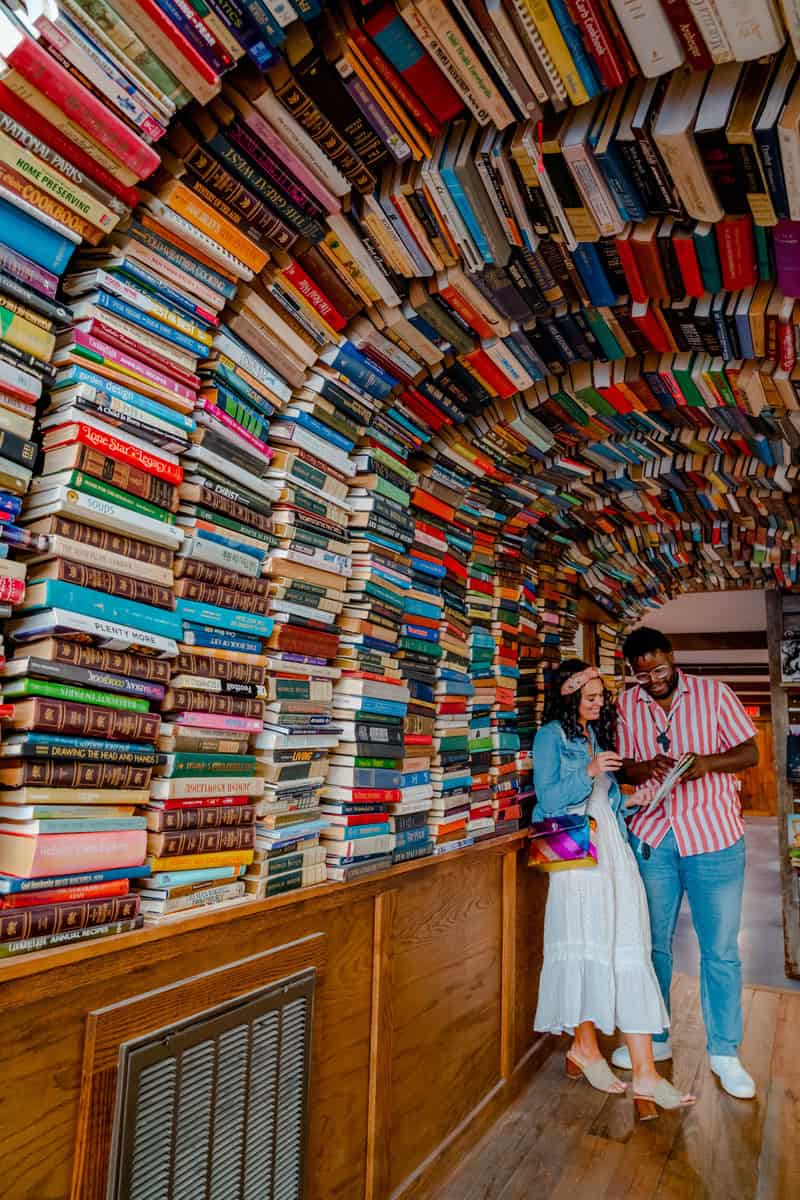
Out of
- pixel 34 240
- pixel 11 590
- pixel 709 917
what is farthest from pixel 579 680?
pixel 34 240

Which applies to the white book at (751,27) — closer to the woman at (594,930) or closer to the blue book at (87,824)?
the blue book at (87,824)

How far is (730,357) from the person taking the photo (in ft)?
7.24

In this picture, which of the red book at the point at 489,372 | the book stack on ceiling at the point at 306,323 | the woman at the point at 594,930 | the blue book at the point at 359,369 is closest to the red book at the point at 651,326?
the book stack on ceiling at the point at 306,323

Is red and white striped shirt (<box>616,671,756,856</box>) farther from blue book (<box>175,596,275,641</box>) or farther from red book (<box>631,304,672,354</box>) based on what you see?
blue book (<box>175,596,275,641</box>)

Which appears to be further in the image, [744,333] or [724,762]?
[724,762]

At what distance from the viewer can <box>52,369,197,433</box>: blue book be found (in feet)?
4.70

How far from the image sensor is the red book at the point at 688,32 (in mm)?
1236

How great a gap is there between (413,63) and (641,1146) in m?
3.06

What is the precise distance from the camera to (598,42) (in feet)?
4.31

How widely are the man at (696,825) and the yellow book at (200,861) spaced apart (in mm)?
2057

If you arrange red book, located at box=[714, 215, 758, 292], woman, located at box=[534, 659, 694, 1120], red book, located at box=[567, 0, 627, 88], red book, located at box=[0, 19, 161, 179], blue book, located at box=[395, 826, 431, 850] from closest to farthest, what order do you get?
red book, located at box=[0, 19, 161, 179] < red book, located at box=[567, 0, 627, 88] < red book, located at box=[714, 215, 758, 292] < blue book, located at box=[395, 826, 431, 850] < woman, located at box=[534, 659, 694, 1120]

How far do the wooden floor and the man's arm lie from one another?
1.18 m

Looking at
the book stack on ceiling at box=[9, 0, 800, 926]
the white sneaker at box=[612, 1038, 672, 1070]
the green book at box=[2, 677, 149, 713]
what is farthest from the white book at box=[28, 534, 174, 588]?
the white sneaker at box=[612, 1038, 672, 1070]

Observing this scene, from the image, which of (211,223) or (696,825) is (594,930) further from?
(211,223)
